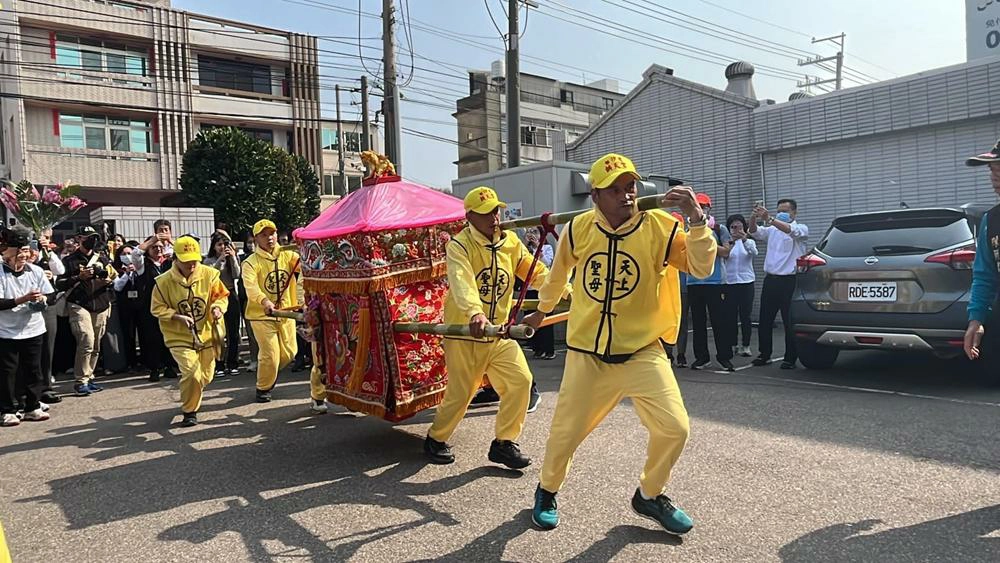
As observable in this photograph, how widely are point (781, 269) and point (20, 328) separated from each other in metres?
7.71

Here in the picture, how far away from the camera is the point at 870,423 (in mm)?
5008

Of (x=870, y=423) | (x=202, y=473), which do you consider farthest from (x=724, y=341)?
(x=202, y=473)

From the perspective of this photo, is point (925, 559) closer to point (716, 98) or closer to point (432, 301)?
point (432, 301)

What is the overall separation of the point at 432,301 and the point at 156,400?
401 cm

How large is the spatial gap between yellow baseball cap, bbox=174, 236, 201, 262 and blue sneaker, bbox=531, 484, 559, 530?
4.26 metres

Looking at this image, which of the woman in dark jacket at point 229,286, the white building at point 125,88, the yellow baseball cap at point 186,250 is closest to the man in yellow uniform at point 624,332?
the yellow baseball cap at point 186,250

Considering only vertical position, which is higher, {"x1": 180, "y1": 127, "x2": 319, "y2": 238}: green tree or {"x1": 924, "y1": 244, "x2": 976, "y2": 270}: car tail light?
{"x1": 180, "y1": 127, "x2": 319, "y2": 238}: green tree

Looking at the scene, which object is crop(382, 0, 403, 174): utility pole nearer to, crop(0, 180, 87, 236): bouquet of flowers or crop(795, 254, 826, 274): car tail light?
crop(0, 180, 87, 236): bouquet of flowers

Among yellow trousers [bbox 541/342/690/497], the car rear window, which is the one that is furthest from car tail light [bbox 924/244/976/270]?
yellow trousers [bbox 541/342/690/497]

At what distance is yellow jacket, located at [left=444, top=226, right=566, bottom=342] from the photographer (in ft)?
13.8

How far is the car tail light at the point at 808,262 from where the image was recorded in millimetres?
6473

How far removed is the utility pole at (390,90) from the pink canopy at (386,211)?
8.97 meters

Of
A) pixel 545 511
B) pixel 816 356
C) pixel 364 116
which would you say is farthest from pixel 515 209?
pixel 364 116

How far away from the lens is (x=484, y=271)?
441 cm
